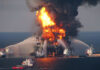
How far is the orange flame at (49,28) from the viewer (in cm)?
12150

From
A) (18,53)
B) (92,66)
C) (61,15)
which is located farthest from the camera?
(18,53)

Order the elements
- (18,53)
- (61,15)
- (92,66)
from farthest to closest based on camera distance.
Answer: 1. (18,53)
2. (61,15)
3. (92,66)

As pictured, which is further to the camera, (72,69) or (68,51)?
(68,51)

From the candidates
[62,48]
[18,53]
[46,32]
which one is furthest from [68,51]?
[18,53]

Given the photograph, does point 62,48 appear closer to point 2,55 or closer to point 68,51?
point 68,51

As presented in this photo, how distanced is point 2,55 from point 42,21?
2212 centimetres

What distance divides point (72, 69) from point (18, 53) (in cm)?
4114

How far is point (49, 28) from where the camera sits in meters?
123

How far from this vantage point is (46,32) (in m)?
122

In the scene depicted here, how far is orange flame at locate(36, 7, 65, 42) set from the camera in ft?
399

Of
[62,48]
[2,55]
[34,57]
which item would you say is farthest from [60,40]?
[2,55]

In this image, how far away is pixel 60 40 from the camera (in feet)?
405

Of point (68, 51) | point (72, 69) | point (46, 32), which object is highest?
point (46, 32)

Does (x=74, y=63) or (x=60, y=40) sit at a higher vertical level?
(x=60, y=40)
